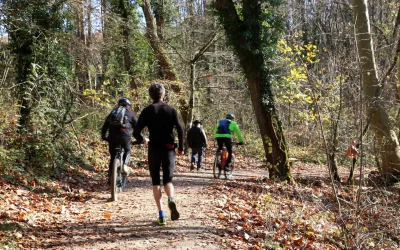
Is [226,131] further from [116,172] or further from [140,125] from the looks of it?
[140,125]

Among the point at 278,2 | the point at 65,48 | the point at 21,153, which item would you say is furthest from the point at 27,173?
the point at 278,2

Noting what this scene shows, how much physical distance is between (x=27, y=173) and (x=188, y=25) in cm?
1201

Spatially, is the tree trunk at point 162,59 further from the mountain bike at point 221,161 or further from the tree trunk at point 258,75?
the tree trunk at point 258,75

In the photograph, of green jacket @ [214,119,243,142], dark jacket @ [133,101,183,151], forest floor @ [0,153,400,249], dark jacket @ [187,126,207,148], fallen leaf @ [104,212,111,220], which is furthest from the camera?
dark jacket @ [187,126,207,148]

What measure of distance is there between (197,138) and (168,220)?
20.6 feet

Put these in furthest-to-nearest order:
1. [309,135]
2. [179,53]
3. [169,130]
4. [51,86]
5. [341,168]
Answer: [341,168] → [179,53] → [309,135] → [51,86] → [169,130]

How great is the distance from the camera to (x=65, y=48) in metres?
12.4

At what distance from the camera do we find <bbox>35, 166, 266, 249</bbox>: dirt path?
492cm

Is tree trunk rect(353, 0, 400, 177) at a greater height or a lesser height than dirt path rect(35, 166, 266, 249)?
greater

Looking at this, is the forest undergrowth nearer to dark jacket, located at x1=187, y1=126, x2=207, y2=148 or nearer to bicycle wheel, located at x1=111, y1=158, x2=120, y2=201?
bicycle wheel, located at x1=111, y1=158, x2=120, y2=201

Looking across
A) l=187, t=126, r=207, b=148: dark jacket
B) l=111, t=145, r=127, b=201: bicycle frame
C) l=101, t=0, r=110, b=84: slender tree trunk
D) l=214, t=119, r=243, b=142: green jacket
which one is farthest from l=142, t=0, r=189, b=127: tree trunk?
l=111, t=145, r=127, b=201: bicycle frame

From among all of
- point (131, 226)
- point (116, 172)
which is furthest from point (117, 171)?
point (131, 226)

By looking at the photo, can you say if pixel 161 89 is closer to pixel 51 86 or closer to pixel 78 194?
pixel 78 194

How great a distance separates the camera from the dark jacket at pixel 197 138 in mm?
11984
